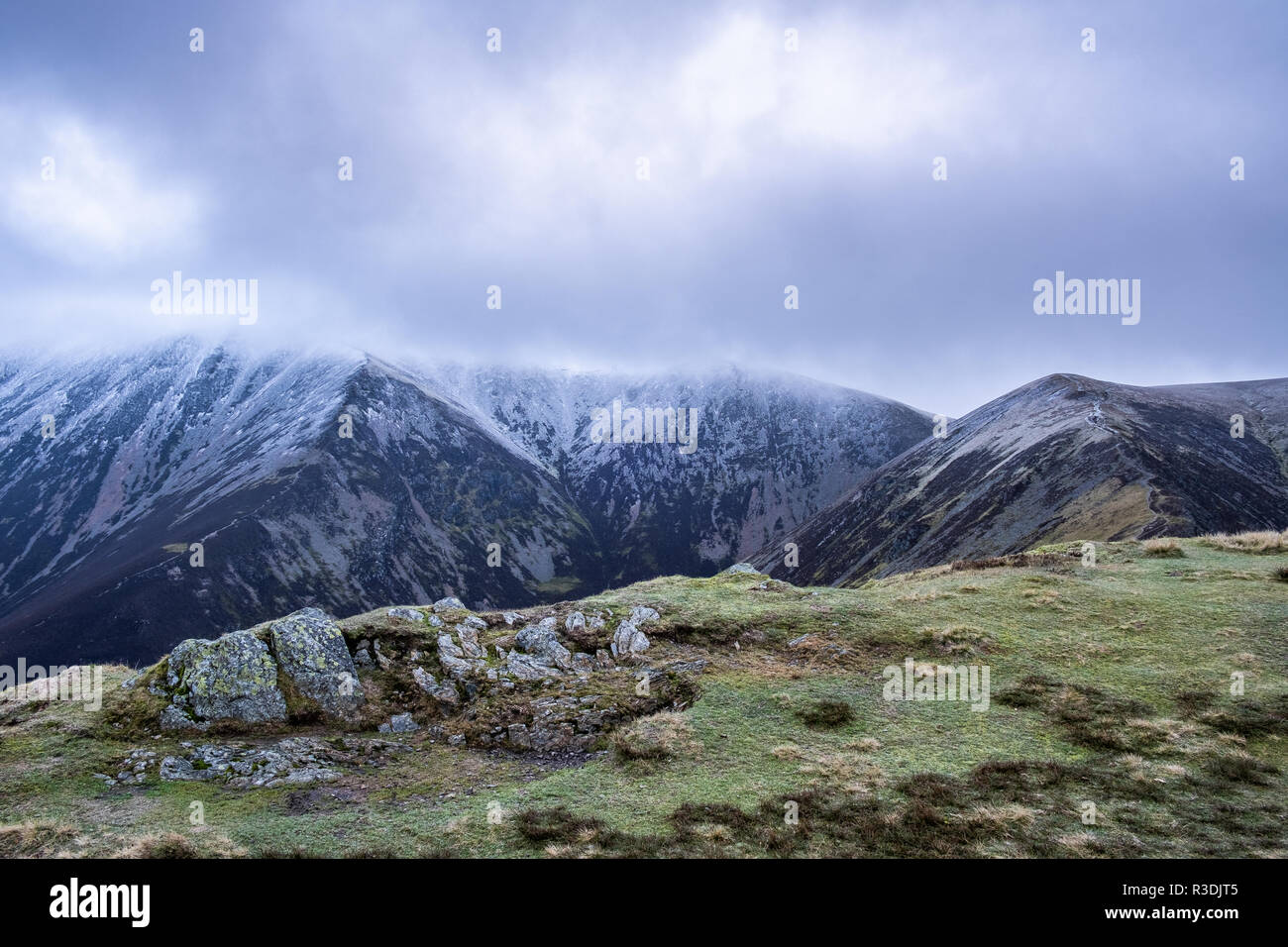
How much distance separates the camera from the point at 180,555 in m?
141

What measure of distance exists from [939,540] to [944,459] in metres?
52.6

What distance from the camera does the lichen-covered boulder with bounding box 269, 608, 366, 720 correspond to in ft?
74.2

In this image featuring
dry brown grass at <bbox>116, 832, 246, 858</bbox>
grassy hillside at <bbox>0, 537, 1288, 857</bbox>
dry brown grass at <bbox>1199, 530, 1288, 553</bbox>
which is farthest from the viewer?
Result: dry brown grass at <bbox>1199, 530, 1288, 553</bbox>

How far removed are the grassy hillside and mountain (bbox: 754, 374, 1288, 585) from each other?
55.0m

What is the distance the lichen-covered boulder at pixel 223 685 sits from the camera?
21109 mm

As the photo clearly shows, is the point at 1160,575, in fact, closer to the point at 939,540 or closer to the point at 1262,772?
the point at 1262,772

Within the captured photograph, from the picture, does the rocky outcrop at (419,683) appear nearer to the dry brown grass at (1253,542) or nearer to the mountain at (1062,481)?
the dry brown grass at (1253,542)

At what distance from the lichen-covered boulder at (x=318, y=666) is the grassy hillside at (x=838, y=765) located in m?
1.98

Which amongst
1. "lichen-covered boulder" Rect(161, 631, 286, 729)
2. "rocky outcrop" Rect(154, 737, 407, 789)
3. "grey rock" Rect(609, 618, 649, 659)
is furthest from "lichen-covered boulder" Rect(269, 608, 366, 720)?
"grey rock" Rect(609, 618, 649, 659)

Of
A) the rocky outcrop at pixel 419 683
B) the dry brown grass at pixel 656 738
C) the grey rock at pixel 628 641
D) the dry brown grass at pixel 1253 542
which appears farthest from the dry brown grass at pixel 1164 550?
the dry brown grass at pixel 656 738

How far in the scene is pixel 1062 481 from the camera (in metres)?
97.0

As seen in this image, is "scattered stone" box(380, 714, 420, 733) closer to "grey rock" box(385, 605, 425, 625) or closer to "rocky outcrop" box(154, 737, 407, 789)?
"rocky outcrop" box(154, 737, 407, 789)

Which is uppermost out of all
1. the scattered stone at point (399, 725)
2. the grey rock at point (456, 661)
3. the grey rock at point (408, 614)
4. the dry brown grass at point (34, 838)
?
the grey rock at point (408, 614)
